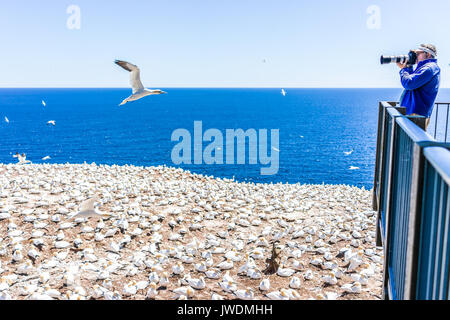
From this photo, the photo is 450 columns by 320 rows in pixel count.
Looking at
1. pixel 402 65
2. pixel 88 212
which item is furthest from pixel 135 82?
pixel 402 65

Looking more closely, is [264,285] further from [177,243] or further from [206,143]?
[206,143]

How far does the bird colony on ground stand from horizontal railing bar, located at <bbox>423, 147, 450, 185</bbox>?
15.8 ft

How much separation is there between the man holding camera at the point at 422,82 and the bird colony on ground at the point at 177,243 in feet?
10.5

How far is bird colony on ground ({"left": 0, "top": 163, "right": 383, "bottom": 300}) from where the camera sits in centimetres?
709

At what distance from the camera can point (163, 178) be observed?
1759 cm

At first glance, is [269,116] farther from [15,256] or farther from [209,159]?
[15,256]

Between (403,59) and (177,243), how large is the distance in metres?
6.19

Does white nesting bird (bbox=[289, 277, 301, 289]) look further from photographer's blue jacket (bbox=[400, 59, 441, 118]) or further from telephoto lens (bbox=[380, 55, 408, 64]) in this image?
telephoto lens (bbox=[380, 55, 408, 64])

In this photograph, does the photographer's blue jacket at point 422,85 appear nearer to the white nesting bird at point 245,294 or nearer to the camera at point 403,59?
the camera at point 403,59

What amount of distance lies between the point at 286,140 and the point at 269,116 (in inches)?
1978

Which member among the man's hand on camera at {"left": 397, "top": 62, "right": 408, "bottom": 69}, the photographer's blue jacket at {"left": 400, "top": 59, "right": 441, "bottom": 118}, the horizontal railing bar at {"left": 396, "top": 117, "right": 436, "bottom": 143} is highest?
the man's hand on camera at {"left": 397, "top": 62, "right": 408, "bottom": 69}

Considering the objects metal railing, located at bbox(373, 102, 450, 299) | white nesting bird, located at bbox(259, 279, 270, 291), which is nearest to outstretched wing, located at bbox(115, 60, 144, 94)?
white nesting bird, located at bbox(259, 279, 270, 291)

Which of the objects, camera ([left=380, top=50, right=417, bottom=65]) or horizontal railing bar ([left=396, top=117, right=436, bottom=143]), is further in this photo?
camera ([left=380, top=50, right=417, bottom=65])
